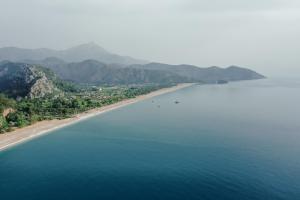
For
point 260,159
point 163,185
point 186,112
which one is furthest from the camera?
point 186,112

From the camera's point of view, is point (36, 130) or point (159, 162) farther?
point (36, 130)

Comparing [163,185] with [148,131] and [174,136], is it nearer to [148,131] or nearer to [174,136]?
[174,136]

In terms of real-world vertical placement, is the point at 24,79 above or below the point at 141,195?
above

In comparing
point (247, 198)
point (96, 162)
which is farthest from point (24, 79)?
point (247, 198)

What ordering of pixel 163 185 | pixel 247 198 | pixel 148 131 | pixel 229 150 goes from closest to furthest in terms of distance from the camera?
pixel 247 198, pixel 163 185, pixel 229 150, pixel 148 131

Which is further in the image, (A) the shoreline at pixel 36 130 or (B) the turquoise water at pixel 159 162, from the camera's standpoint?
(A) the shoreline at pixel 36 130

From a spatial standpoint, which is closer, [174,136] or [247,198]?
[247,198]

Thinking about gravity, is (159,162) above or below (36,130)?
below

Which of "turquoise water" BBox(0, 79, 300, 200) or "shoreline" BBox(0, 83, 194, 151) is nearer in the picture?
"turquoise water" BBox(0, 79, 300, 200)
